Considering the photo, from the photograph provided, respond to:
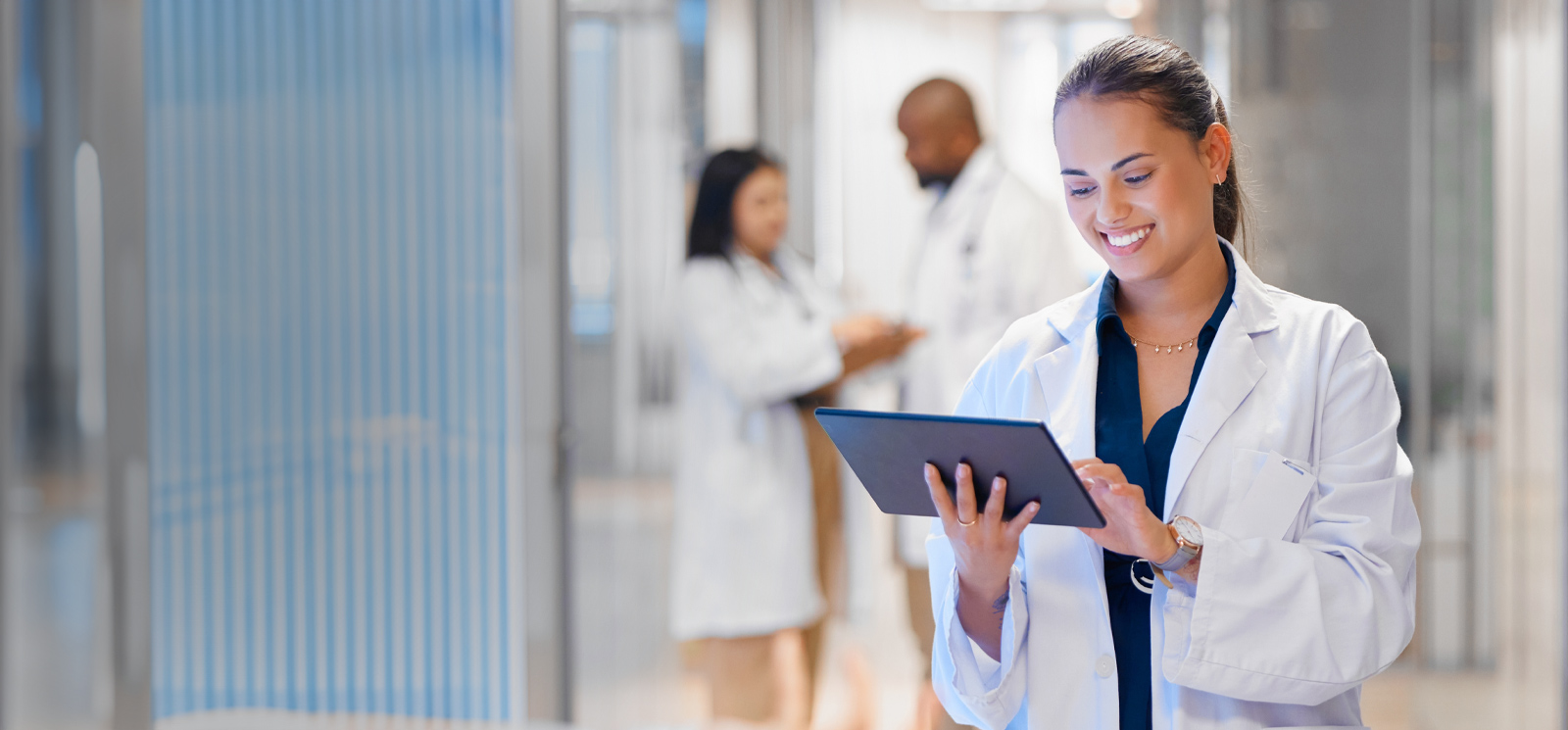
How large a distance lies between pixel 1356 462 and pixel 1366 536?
0.07 metres

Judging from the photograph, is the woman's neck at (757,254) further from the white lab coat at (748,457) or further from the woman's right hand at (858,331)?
the woman's right hand at (858,331)

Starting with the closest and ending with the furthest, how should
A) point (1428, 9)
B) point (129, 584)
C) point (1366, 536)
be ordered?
point (1366, 536) < point (129, 584) < point (1428, 9)

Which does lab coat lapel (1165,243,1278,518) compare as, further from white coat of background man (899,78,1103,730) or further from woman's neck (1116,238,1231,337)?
white coat of background man (899,78,1103,730)

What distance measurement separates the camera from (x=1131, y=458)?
111 cm

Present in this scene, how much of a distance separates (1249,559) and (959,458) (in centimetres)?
29

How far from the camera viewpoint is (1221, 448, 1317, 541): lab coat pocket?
3.42ft

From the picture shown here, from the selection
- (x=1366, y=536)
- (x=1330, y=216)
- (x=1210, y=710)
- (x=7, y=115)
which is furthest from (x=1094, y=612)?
(x=7, y=115)

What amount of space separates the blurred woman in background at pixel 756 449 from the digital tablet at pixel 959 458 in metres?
1.54

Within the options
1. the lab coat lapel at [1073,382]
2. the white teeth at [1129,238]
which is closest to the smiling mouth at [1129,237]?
the white teeth at [1129,238]

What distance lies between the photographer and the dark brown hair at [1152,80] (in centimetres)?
107

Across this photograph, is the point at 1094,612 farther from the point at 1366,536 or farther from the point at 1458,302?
the point at 1458,302

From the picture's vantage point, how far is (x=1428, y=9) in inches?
102

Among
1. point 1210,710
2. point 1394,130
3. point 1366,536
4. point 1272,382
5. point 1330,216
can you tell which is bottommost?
point 1210,710

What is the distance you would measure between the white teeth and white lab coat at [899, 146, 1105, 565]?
4.58 feet
